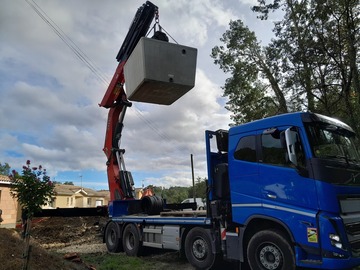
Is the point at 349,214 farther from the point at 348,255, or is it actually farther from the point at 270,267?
the point at 270,267

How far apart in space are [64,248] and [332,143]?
976 centimetres

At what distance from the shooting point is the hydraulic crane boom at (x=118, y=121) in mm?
10658

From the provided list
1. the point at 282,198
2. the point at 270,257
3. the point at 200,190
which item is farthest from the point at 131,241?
the point at 200,190

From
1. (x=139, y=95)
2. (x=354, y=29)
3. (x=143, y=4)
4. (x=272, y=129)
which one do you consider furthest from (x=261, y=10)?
(x=272, y=129)

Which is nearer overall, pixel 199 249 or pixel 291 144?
pixel 291 144

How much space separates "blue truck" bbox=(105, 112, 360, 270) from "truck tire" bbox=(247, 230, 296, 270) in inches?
0.6

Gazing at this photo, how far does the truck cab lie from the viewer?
5035mm

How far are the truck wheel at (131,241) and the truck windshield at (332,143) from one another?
5.98 metres

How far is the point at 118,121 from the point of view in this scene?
37.6 ft

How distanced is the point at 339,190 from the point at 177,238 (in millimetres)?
4146

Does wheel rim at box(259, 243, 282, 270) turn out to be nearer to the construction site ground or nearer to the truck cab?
the truck cab

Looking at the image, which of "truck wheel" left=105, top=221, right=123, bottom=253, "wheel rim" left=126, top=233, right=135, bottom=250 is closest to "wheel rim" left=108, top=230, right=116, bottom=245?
"truck wheel" left=105, top=221, right=123, bottom=253

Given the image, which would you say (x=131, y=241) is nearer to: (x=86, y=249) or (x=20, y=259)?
(x=86, y=249)

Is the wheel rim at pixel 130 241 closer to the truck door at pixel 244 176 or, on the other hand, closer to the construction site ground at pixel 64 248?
the construction site ground at pixel 64 248
